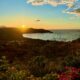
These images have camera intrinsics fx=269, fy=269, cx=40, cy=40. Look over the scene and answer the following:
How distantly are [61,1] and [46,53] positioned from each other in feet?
6.28

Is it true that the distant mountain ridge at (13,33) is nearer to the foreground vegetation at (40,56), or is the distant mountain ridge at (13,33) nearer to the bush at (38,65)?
the foreground vegetation at (40,56)

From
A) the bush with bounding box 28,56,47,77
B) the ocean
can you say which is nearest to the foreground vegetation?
the bush with bounding box 28,56,47,77

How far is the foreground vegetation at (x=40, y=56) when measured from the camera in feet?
26.3

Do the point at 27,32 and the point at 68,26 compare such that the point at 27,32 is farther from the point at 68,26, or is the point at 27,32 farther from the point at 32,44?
the point at 68,26

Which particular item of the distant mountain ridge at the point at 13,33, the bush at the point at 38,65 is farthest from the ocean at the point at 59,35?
the bush at the point at 38,65

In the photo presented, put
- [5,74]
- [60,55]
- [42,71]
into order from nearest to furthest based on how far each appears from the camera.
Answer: [5,74] → [42,71] → [60,55]

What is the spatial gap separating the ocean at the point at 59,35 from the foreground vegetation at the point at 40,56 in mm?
146

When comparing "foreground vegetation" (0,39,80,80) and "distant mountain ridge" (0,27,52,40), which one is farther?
"distant mountain ridge" (0,27,52,40)

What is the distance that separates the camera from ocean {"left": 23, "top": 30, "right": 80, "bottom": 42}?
361 inches

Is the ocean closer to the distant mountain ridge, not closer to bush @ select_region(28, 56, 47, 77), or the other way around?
the distant mountain ridge

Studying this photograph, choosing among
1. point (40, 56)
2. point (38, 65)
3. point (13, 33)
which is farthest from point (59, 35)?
point (13, 33)

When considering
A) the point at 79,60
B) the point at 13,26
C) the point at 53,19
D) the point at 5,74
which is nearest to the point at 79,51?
the point at 79,60

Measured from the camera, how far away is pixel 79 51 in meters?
8.98

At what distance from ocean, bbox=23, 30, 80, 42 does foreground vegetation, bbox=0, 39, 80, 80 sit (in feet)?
0.48
